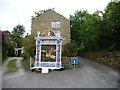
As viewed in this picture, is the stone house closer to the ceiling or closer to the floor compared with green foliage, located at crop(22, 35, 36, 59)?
closer to the ceiling

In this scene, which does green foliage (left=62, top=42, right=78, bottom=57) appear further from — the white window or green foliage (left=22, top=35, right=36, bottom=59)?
the white window

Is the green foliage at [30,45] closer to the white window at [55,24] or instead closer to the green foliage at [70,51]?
the green foliage at [70,51]

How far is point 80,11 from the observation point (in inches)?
2958

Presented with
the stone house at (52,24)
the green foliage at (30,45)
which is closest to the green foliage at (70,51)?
the green foliage at (30,45)

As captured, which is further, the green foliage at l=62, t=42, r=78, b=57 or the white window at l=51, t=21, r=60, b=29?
the white window at l=51, t=21, r=60, b=29

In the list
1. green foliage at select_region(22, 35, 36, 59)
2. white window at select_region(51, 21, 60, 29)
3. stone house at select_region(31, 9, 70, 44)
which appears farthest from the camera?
white window at select_region(51, 21, 60, 29)

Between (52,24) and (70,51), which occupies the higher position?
(52,24)

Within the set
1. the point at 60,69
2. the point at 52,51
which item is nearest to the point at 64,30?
the point at 52,51

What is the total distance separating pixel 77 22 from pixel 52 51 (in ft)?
144

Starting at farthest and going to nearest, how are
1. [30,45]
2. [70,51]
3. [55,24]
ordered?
1. [55,24]
2. [30,45]
3. [70,51]

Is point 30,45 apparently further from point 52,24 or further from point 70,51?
point 52,24

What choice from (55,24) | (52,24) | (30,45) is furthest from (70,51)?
(52,24)

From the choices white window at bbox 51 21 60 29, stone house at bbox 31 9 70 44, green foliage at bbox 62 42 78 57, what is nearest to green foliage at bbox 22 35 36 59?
green foliage at bbox 62 42 78 57

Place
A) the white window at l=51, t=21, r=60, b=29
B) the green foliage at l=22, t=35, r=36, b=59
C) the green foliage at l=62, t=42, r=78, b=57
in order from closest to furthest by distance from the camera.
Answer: the green foliage at l=62, t=42, r=78, b=57
the green foliage at l=22, t=35, r=36, b=59
the white window at l=51, t=21, r=60, b=29
